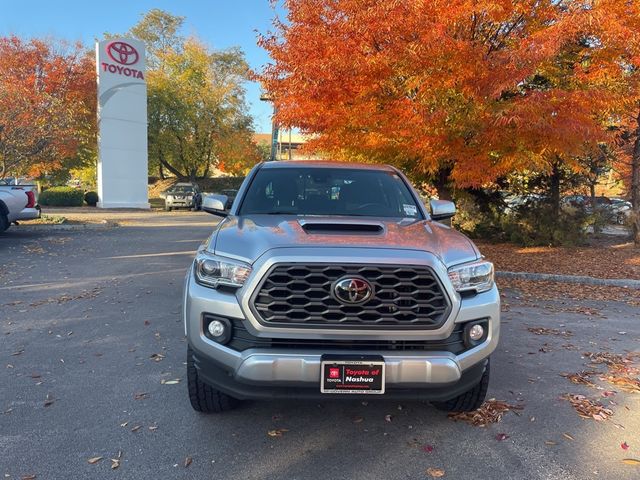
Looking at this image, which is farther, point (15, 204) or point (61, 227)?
point (61, 227)

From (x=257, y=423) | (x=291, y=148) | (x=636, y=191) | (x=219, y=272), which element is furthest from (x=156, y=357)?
(x=291, y=148)

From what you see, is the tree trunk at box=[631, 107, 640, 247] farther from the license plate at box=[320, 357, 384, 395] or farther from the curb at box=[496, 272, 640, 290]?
the license plate at box=[320, 357, 384, 395]

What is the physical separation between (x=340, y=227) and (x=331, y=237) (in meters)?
0.33

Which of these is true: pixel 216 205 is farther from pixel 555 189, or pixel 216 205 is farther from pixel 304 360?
pixel 555 189

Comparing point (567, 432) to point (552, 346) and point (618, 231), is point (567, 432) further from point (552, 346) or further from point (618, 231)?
point (618, 231)

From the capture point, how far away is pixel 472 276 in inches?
121

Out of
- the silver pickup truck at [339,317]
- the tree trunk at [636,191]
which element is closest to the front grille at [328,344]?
the silver pickup truck at [339,317]

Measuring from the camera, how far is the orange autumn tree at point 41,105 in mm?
15453

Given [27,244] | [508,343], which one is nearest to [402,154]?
[508,343]

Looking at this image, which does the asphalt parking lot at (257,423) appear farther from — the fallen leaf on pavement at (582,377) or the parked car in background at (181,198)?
the parked car in background at (181,198)

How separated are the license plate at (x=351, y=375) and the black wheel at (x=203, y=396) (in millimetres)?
879

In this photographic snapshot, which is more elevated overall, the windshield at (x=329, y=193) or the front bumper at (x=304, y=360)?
the windshield at (x=329, y=193)

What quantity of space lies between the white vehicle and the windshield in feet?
34.8

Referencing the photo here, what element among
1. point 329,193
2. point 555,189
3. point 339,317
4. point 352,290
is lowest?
point 339,317
